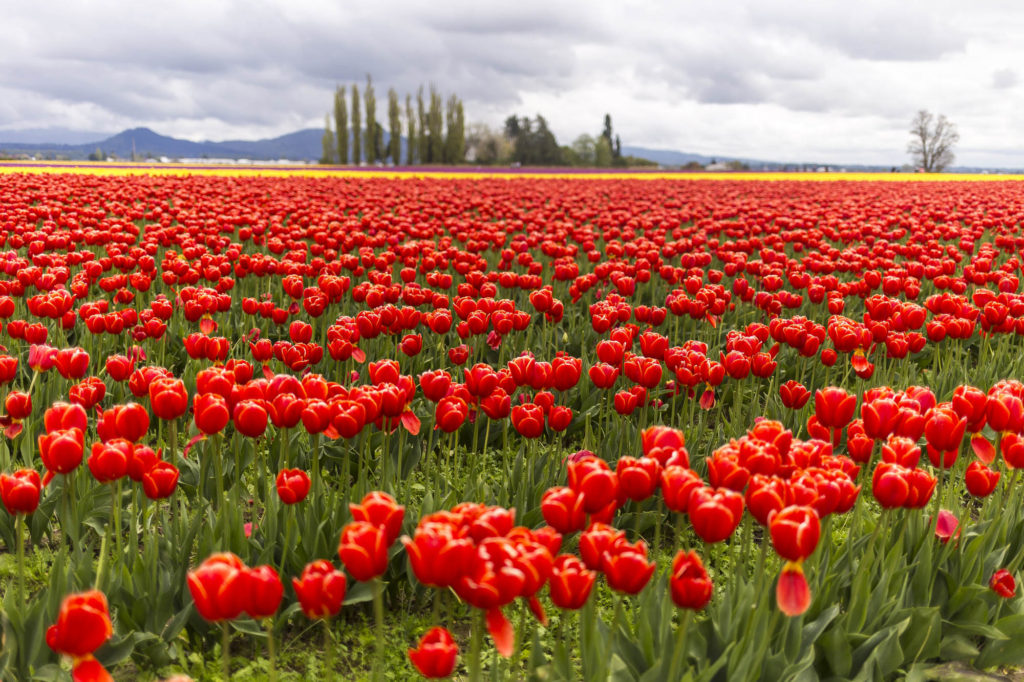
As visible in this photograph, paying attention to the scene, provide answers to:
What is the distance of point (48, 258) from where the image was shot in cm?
677

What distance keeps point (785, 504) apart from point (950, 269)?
637 centimetres

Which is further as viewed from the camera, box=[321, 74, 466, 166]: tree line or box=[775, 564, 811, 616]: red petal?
box=[321, 74, 466, 166]: tree line

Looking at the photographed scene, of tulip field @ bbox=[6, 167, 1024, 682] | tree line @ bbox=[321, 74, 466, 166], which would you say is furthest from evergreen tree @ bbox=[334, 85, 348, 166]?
tulip field @ bbox=[6, 167, 1024, 682]

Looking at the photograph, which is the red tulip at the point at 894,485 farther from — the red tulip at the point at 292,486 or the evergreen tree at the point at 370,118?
the evergreen tree at the point at 370,118

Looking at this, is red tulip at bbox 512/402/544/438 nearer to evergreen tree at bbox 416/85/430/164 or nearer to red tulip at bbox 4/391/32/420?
red tulip at bbox 4/391/32/420

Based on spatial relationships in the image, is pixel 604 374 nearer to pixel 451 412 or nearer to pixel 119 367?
pixel 451 412

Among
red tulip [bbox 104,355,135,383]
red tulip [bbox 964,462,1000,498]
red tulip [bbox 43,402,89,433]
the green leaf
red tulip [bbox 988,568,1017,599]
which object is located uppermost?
red tulip [bbox 43,402,89,433]

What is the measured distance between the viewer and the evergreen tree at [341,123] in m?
74.4

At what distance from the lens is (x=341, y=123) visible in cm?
7438

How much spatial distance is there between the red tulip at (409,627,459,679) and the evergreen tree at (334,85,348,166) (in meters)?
77.6

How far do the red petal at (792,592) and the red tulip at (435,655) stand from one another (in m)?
0.94

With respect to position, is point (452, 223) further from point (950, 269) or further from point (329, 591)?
point (329, 591)

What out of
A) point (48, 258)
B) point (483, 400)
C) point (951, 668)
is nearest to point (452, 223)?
point (48, 258)

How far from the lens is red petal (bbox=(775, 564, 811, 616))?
203 centimetres
